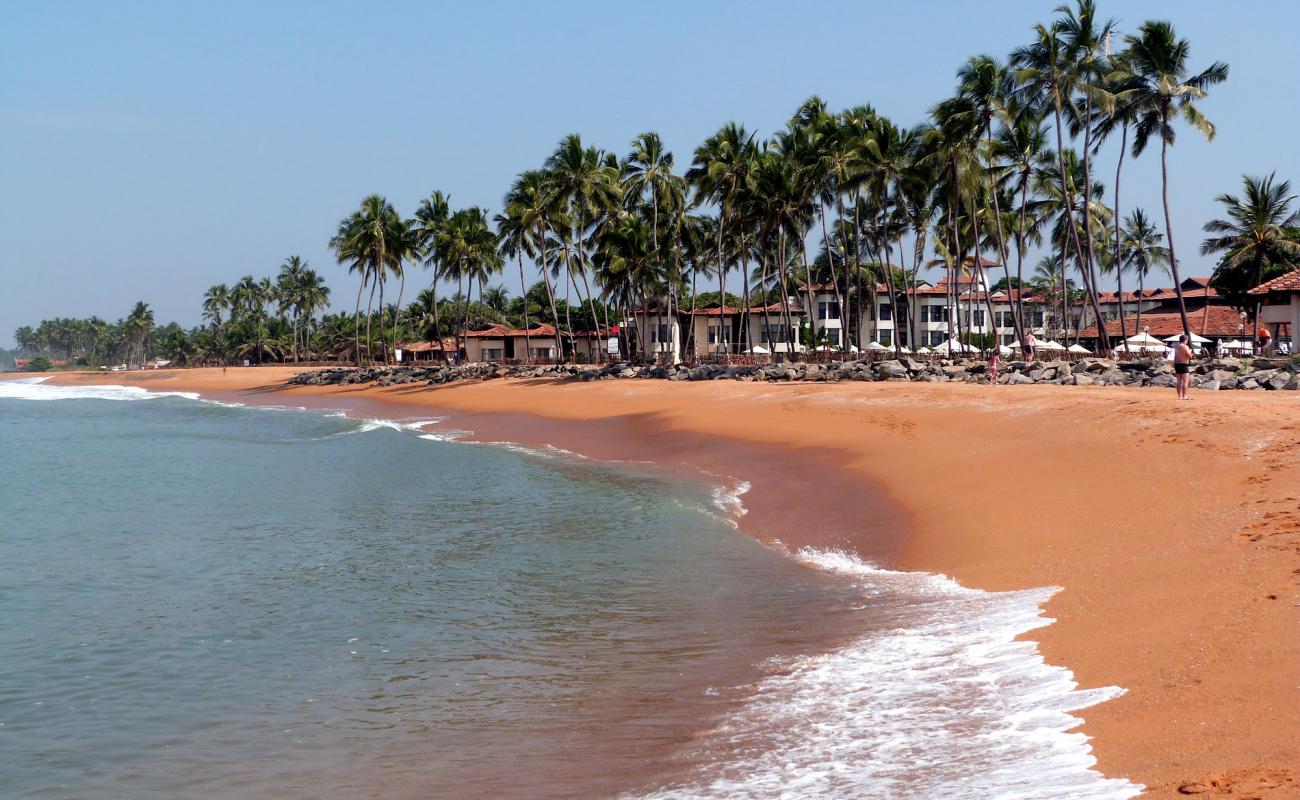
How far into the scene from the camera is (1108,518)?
11836 millimetres

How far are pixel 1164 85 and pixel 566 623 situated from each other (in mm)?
38182

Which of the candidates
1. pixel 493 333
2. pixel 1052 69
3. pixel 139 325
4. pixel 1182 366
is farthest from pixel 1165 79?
pixel 139 325

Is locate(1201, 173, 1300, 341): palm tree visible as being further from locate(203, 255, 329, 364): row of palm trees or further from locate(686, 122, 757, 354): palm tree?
locate(203, 255, 329, 364): row of palm trees

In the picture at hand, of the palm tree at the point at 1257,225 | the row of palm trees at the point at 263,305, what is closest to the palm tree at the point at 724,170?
the palm tree at the point at 1257,225

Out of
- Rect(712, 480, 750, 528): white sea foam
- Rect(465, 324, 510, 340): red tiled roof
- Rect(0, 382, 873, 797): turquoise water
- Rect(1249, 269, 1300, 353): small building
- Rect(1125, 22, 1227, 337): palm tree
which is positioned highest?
Rect(1125, 22, 1227, 337): palm tree

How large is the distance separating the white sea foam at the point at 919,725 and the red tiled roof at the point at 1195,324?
6961 cm

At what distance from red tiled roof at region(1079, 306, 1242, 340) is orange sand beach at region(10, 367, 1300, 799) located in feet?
175

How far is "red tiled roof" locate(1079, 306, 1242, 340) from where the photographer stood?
74688 millimetres

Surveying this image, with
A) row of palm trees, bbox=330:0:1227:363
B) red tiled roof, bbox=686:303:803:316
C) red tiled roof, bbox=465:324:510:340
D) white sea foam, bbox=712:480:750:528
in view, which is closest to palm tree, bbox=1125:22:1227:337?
row of palm trees, bbox=330:0:1227:363

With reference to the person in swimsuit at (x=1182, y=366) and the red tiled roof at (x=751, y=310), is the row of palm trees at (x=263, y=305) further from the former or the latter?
the person in swimsuit at (x=1182, y=366)

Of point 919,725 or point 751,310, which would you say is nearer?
point 919,725

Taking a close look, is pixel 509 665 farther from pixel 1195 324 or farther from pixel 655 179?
pixel 1195 324

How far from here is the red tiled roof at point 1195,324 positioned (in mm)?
74688

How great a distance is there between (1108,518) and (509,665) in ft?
24.0
